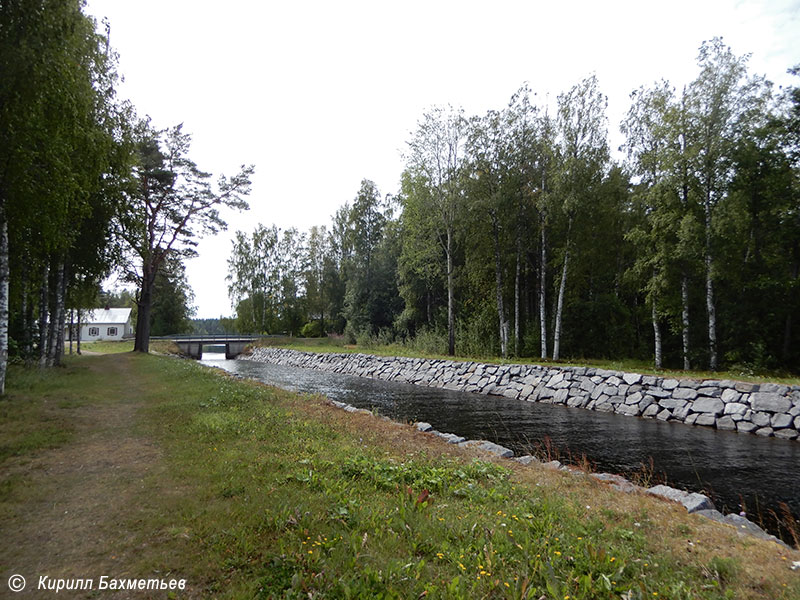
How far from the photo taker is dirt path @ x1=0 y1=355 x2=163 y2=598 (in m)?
3.18

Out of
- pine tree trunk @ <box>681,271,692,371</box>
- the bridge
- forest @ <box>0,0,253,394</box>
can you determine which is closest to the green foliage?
the bridge

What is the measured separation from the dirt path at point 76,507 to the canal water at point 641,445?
21.8 feet

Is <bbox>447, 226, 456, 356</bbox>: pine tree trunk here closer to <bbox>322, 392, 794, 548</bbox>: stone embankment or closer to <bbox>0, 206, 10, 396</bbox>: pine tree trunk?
<bbox>322, 392, 794, 548</bbox>: stone embankment

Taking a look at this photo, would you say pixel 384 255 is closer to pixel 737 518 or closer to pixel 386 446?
pixel 386 446

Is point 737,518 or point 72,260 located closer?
point 737,518

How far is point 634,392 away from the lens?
532 inches

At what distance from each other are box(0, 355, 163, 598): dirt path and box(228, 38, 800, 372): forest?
17.9 meters

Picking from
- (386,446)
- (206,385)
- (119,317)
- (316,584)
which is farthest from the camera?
(119,317)

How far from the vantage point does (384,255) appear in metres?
40.2

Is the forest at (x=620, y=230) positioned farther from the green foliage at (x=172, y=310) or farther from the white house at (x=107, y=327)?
the white house at (x=107, y=327)

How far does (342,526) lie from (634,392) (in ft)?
41.5

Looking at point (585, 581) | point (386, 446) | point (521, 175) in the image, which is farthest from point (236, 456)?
point (521, 175)

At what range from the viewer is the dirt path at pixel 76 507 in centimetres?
318

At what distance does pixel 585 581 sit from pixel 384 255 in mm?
37864
